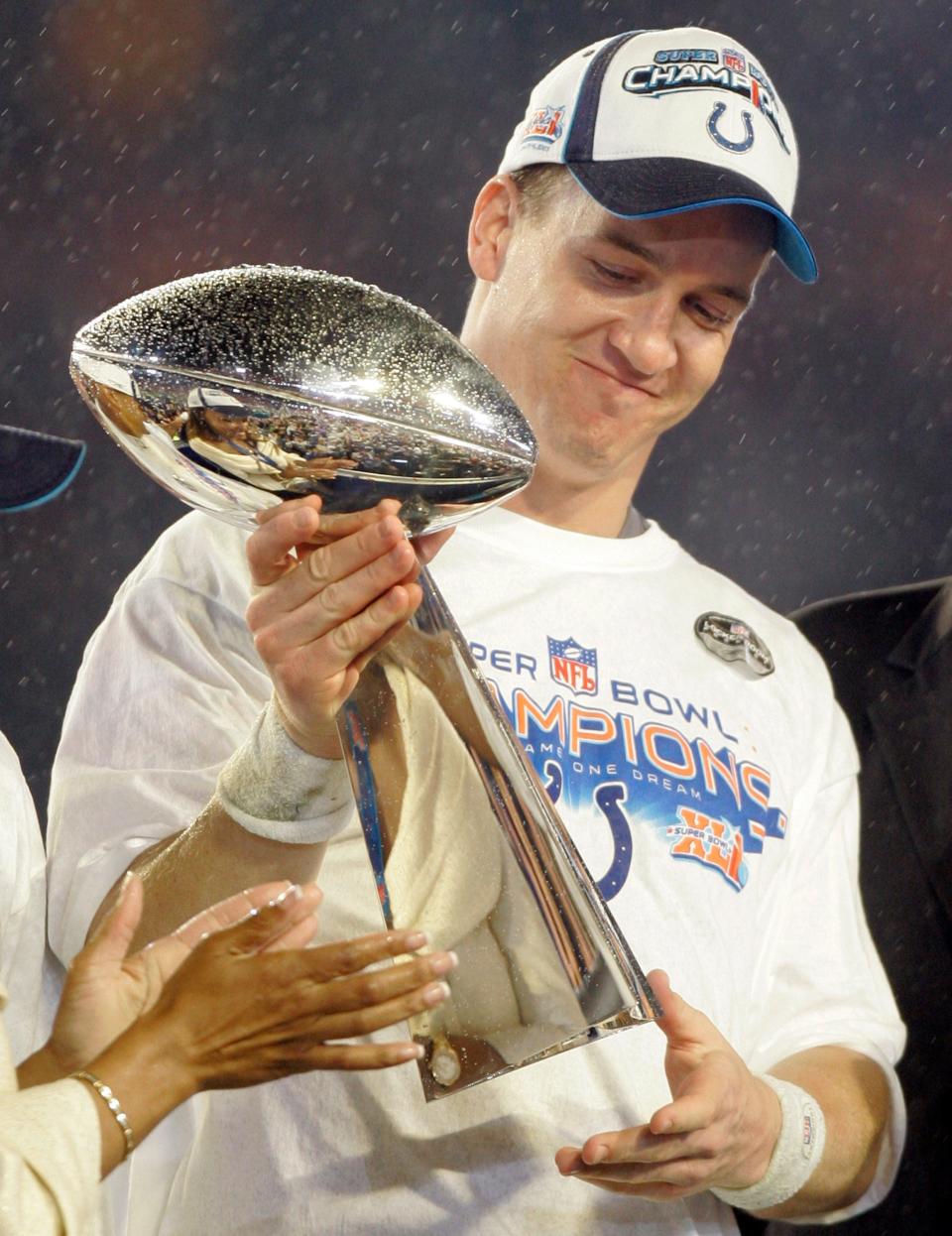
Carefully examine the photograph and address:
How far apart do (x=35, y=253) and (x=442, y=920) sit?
0.94 metres

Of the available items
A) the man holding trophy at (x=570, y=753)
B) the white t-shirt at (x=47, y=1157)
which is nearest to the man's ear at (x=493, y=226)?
the man holding trophy at (x=570, y=753)

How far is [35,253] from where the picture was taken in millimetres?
1438

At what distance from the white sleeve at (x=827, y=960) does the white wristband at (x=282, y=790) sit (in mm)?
407

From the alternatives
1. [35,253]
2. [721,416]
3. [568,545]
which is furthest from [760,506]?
[35,253]

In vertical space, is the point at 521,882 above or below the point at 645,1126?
above

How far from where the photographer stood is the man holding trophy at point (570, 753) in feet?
2.53

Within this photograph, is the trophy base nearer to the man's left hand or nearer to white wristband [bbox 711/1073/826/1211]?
the man's left hand

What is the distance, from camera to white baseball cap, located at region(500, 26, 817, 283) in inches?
45.6

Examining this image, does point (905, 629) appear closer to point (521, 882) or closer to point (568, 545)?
point (568, 545)

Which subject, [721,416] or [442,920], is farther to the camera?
[721,416]

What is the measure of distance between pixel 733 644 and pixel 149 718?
0.45 m

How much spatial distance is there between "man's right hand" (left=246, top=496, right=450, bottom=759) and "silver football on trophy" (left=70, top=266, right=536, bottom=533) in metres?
0.01

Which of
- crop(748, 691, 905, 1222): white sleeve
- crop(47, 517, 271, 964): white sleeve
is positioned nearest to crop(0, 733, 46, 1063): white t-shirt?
crop(47, 517, 271, 964): white sleeve

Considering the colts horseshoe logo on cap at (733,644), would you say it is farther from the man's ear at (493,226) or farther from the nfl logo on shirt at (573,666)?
the man's ear at (493,226)
